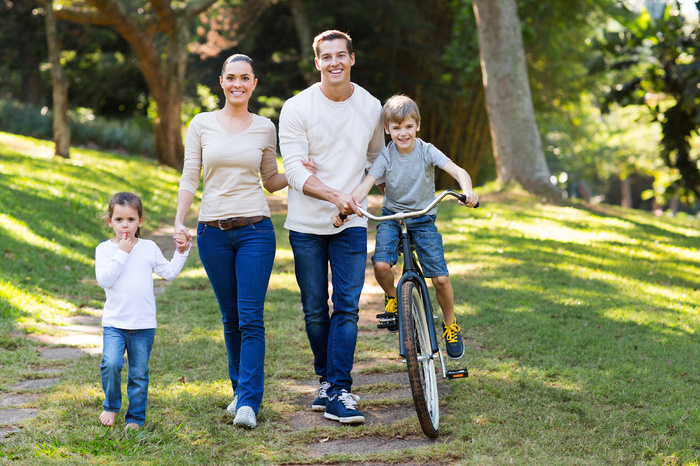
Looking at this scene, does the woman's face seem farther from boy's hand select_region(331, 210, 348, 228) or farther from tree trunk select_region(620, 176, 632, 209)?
tree trunk select_region(620, 176, 632, 209)

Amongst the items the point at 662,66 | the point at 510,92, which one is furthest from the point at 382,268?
the point at 662,66

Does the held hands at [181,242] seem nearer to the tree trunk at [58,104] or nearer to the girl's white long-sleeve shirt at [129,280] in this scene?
the girl's white long-sleeve shirt at [129,280]

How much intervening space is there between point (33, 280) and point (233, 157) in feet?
14.5

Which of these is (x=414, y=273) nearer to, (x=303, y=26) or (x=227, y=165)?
(x=227, y=165)

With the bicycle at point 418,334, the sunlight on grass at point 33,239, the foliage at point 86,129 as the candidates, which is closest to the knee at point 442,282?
the bicycle at point 418,334

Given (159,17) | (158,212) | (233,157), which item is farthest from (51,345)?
(159,17)

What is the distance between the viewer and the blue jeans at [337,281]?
414 centimetres

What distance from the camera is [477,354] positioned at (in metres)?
5.47

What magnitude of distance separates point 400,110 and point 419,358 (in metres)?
1.39

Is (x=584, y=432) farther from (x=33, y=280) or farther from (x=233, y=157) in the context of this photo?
(x=33, y=280)

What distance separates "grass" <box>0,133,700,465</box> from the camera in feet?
12.3

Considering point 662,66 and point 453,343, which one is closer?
point 453,343

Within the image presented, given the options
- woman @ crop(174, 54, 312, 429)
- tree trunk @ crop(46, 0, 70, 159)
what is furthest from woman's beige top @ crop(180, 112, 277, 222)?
tree trunk @ crop(46, 0, 70, 159)

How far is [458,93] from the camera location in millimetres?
20094
